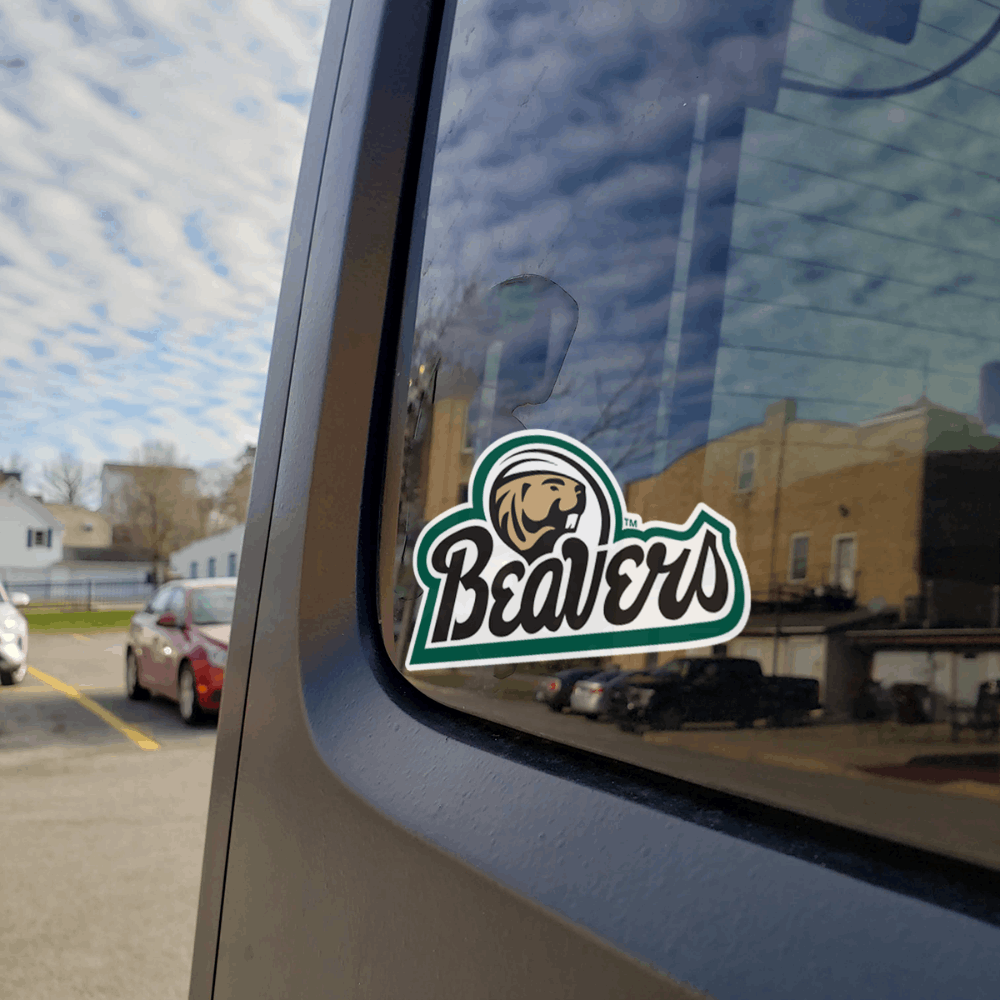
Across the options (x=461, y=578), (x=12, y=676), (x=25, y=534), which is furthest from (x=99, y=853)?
(x=25, y=534)

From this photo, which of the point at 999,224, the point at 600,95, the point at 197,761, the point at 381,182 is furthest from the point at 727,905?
the point at 197,761

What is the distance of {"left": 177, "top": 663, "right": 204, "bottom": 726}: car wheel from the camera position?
8.64 m

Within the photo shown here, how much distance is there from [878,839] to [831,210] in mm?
459

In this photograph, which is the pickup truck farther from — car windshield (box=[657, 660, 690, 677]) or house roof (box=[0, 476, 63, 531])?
house roof (box=[0, 476, 63, 531])

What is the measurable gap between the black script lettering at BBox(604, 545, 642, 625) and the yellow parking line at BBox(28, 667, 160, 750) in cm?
783

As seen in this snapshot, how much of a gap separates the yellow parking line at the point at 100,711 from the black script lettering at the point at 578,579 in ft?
25.6

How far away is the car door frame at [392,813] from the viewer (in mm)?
593

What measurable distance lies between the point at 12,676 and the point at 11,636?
67 cm

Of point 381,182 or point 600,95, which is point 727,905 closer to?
point 600,95

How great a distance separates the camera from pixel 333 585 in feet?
3.50

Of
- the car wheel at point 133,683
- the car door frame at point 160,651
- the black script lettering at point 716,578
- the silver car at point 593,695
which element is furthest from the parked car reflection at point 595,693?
the car wheel at point 133,683

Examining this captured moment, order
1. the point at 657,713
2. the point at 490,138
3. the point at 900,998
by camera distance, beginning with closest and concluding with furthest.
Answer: the point at 900,998 → the point at 657,713 → the point at 490,138

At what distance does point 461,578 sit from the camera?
92 cm

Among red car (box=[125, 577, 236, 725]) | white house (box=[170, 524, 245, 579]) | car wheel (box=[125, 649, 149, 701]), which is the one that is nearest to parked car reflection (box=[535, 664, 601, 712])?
red car (box=[125, 577, 236, 725])
